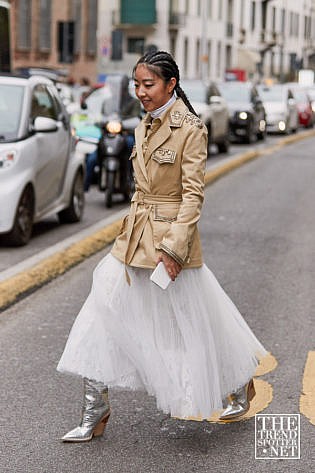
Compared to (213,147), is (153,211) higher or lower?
higher

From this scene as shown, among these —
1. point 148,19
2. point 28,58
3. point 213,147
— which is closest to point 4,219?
point 213,147

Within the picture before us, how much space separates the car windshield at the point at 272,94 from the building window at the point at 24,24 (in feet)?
33.4

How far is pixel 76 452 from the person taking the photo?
17.0 feet

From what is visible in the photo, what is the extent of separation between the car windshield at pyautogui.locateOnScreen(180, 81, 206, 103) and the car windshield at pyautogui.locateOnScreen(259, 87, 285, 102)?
10318mm

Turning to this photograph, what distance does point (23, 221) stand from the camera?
11.3 meters

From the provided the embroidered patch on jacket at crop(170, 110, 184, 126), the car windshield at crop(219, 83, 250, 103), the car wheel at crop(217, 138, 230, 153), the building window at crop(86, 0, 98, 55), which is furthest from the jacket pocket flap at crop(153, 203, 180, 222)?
the building window at crop(86, 0, 98, 55)

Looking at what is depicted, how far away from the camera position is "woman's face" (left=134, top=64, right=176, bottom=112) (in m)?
5.17

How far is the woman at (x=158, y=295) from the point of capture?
516 cm

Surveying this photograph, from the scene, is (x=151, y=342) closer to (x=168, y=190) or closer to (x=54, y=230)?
(x=168, y=190)

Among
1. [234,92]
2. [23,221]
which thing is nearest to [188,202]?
[23,221]

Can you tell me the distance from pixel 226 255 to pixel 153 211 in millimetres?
6050

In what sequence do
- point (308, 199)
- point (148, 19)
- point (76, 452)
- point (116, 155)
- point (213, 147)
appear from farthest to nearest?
point (148, 19) < point (213, 147) < point (308, 199) < point (116, 155) < point (76, 452)

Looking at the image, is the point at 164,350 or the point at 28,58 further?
the point at 28,58

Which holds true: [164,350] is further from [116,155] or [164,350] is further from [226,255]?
[116,155]
